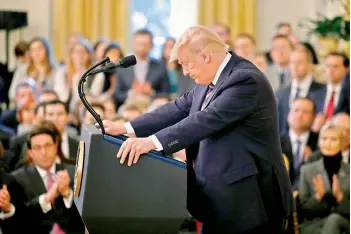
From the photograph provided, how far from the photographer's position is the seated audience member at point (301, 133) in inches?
285

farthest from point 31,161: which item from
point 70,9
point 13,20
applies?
point 70,9

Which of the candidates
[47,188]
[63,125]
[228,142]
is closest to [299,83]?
[63,125]

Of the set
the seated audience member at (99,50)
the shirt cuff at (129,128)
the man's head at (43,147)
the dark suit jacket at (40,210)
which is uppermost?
the seated audience member at (99,50)

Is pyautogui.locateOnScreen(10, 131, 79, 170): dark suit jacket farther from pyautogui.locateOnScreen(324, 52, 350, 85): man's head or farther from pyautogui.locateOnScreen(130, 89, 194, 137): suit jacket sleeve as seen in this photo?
pyautogui.locateOnScreen(130, 89, 194, 137): suit jacket sleeve

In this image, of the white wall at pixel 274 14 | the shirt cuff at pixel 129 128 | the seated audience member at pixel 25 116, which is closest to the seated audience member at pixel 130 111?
the seated audience member at pixel 25 116

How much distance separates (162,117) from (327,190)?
2716 mm

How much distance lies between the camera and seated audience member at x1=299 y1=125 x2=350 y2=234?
21.0 ft

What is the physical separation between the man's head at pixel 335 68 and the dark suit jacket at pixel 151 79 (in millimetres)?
1667

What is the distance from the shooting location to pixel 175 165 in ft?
11.8

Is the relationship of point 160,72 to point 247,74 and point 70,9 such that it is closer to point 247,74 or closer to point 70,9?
point 70,9

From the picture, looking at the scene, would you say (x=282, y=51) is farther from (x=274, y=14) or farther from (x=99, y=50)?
(x=274, y=14)

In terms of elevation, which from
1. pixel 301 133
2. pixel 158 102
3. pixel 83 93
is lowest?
pixel 301 133

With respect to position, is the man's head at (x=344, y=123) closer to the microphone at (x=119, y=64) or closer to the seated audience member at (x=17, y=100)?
the seated audience member at (x=17, y=100)

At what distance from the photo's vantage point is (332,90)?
26.3ft
